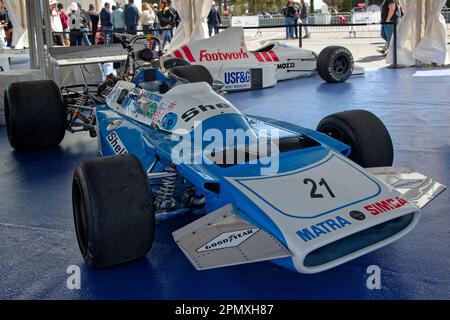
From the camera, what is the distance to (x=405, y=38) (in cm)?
1226

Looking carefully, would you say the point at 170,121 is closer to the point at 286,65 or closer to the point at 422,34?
the point at 286,65

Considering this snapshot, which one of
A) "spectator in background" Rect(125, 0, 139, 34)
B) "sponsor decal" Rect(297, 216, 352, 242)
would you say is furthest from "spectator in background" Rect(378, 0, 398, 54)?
"sponsor decal" Rect(297, 216, 352, 242)

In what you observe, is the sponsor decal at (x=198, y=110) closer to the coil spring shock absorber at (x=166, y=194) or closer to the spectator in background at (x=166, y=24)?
the coil spring shock absorber at (x=166, y=194)

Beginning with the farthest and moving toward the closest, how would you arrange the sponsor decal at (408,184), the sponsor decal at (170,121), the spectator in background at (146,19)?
the spectator in background at (146,19)
the sponsor decal at (170,121)
the sponsor decal at (408,184)

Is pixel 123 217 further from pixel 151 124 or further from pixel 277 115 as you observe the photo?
pixel 277 115

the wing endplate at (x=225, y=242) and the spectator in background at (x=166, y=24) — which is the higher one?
the spectator in background at (x=166, y=24)

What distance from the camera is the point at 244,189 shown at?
3172 millimetres

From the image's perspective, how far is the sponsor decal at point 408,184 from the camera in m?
3.47

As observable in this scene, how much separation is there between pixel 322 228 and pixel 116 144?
90.1 inches

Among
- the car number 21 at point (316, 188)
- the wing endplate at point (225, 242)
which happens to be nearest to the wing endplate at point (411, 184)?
the car number 21 at point (316, 188)

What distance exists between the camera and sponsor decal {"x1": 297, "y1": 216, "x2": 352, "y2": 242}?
2.81 m

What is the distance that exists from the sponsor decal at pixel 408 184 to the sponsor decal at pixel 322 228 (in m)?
0.71

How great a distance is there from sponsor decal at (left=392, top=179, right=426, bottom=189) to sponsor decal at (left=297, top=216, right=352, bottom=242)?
71 cm

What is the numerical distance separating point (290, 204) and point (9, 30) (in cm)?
1778
